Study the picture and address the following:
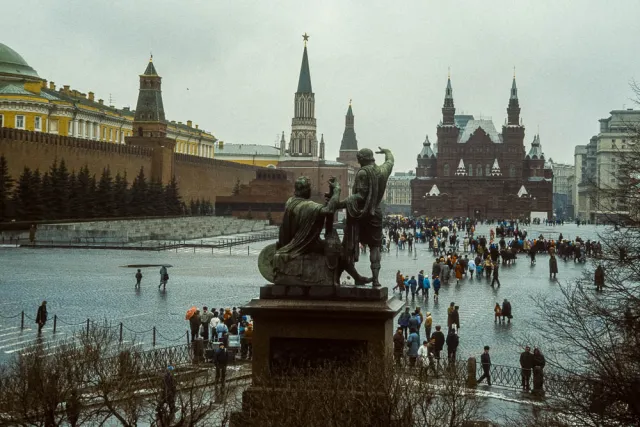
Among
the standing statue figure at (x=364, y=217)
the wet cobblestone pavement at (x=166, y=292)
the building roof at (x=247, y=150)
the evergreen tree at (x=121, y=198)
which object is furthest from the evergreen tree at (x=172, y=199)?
the building roof at (x=247, y=150)

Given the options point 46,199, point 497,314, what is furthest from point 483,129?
point 497,314

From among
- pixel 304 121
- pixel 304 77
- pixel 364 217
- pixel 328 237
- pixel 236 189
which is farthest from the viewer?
pixel 304 121

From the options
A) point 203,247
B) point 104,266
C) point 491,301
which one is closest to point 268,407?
point 491,301

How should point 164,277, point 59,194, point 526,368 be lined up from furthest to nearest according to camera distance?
point 59,194 → point 164,277 → point 526,368

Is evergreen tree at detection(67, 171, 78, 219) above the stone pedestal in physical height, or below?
above

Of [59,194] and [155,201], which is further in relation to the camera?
[155,201]

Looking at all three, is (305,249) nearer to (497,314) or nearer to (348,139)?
(497,314)

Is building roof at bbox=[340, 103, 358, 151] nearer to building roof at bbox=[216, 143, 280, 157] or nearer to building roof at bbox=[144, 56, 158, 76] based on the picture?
building roof at bbox=[216, 143, 280, 157]

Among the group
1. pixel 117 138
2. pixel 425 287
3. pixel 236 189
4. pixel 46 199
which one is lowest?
pixel 425 287

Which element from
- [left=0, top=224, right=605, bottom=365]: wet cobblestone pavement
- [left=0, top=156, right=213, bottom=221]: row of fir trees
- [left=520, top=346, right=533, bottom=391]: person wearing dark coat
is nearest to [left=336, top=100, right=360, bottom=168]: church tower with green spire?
[left=0, top=156, right=213, bottom=221]: row of fir trees
